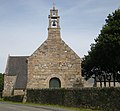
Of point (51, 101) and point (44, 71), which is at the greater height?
point (44, 71)

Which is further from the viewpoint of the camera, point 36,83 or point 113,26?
point 36,83

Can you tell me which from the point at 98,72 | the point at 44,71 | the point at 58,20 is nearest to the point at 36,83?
the point at 44,71

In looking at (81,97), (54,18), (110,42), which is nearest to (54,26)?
(54,18)

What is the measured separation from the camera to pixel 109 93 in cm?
2409

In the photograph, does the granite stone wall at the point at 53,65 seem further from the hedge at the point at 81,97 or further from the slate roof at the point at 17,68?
the slate roof at the point at 17,68

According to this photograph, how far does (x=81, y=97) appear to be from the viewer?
1127 inches

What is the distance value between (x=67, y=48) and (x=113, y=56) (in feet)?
22.6

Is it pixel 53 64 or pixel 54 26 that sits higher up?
pixel 54 26

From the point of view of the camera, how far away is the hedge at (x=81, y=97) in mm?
23664

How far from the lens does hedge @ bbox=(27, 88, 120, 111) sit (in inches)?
932

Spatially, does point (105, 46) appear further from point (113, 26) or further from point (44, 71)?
point (44, 71)

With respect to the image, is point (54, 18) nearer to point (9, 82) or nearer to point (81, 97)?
point (81, 97)

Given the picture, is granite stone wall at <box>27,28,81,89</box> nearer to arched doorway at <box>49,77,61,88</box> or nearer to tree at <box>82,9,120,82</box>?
arched doorway at <box>49,77,61,88</box>

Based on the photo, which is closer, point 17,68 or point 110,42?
point 110,42
